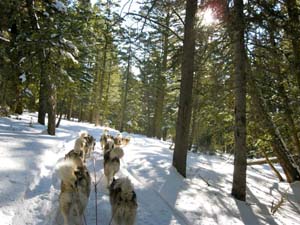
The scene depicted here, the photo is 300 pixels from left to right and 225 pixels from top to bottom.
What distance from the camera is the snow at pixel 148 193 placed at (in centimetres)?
562

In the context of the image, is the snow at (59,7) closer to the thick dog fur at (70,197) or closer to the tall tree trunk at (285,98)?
the tall tree trunk at (285,98)

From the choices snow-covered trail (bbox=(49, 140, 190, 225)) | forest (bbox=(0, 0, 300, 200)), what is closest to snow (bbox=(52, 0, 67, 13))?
forest (bbox=(0, 0, 300, 200))

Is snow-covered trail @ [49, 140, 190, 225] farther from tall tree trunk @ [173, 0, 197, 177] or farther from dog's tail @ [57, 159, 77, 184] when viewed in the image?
tall tree trunk @ [173, 0, 197, 177]

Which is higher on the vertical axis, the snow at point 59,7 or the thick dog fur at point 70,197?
the snow at point 59,7

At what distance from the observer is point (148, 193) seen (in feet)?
25.9

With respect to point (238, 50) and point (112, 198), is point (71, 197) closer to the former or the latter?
point (112, 198)

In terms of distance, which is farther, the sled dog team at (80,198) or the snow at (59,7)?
the snow at (59,7)

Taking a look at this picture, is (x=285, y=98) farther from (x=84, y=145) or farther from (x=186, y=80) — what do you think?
(x=84, y=145)

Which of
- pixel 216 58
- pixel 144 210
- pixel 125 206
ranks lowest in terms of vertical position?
pixel 144 210

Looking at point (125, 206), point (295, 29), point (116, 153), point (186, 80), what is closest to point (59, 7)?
point (186, 80)

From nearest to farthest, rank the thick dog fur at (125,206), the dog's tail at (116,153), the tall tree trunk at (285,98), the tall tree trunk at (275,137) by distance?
the thick dog fur at (125,206) → the dog's tail at (116,153) → the tall tree trunk at (285,98) → the tall tree trunk at (275,137)

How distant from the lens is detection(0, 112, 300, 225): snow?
562cm

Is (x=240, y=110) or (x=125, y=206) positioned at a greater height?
(x=240, y=110)

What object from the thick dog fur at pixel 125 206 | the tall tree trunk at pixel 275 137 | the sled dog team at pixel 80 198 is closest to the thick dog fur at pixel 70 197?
the sled dog team at pixel 80 198
